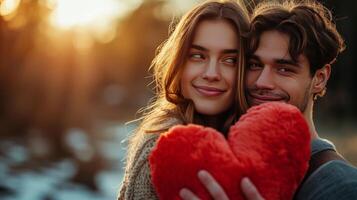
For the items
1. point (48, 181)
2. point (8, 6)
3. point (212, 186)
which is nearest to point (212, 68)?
point (212, 186)

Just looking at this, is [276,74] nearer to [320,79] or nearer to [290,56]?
[290,56]

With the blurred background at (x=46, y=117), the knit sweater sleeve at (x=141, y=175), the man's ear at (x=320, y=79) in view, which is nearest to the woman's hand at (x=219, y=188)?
the knit sweater sleeve at (x=141, y=175)

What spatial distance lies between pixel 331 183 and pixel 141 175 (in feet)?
2.57

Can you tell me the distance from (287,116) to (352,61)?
2621cm

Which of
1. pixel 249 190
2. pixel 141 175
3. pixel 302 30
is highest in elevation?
pixel 302 30

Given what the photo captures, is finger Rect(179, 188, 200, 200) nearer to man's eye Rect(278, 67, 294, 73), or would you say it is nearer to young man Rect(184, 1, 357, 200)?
Answer: young man Rect(184, 1, 357, 200)

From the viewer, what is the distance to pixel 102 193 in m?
10.5

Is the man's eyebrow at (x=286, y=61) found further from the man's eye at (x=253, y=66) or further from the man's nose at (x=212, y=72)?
the man's nose at (x=212, y=72)

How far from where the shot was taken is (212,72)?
2.67 meters

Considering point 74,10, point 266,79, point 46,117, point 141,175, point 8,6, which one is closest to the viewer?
point 141,175

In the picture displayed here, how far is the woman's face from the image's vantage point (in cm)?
271

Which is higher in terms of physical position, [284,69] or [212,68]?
[212,68]

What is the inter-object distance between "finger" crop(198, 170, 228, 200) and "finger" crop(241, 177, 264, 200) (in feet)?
0.24

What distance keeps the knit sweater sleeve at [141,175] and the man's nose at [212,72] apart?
0.36 metres
